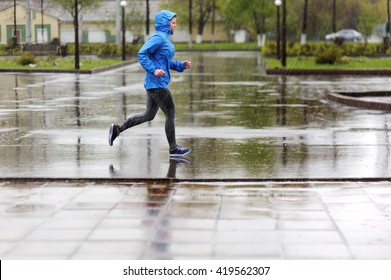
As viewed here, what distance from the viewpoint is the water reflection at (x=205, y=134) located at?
31.6 feet

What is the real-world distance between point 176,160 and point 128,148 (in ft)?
4.46

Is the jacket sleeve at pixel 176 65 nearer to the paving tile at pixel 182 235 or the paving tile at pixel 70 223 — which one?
the paving tile at pixel 70 223

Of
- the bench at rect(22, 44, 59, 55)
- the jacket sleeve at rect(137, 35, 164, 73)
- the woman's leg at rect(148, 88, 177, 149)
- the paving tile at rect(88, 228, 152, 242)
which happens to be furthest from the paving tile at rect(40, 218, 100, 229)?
the bench at rect(22, 44, 59, 55)

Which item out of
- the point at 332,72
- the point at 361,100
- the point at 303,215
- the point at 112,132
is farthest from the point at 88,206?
the point at 332,72

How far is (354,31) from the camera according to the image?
74.1 m

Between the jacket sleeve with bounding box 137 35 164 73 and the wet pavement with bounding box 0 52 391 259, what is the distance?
119 cm

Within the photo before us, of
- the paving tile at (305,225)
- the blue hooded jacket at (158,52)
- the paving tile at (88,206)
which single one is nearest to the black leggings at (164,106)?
the blue hooded jacket at (158,52)

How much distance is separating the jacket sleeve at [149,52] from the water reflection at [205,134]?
1182 mm

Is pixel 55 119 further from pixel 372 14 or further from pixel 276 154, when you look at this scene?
pixel 372 14

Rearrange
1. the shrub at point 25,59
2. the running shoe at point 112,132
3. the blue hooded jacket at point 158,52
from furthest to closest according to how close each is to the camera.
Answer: the shrub at point 25,59, the running shoe at point 112,132, the blue hooded jacket at point 158,52

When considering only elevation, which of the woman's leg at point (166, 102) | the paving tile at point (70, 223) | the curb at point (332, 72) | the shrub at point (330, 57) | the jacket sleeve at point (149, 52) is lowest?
the paving tile at point (70, 223)

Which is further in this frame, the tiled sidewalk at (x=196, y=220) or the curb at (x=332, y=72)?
the curb at (x=332, y=72)
